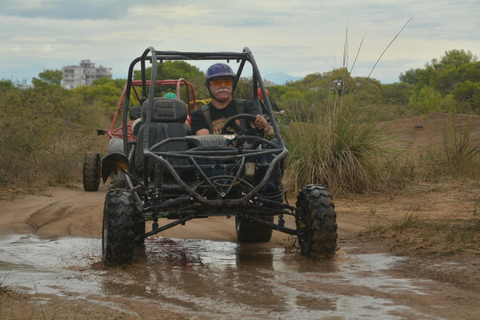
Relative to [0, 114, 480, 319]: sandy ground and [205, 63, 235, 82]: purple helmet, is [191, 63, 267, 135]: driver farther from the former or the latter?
[0, 114, 480, 319]: sandy ground

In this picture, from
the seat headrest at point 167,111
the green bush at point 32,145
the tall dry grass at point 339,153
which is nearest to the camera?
the seat headrest at point 167,111

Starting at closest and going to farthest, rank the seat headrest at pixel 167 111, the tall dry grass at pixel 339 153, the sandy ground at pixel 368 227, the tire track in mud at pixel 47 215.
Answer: the sandy ground at pixel 368 227
the seat headrest at pixel 167 111
the tire track in mud at pixel 47 215
the tall dry grass at pixel 339 153

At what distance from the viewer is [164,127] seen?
21.6 feet

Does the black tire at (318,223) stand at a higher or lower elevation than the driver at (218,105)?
lower

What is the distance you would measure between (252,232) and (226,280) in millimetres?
2111

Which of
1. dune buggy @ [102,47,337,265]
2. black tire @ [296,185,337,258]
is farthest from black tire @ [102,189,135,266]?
black tire @ [296,185,337,258]

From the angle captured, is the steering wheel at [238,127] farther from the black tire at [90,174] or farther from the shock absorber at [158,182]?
the black tire at [90,174]

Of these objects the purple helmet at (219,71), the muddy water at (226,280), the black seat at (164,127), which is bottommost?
the muddy water at (226,280)

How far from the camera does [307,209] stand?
19.6ft

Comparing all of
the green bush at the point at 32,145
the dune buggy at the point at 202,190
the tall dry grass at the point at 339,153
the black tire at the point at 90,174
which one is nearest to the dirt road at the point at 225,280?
the dune buggy at the point at 202,190

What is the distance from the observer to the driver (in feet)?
23.2

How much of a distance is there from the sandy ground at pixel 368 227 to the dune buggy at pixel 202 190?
2.71 ft

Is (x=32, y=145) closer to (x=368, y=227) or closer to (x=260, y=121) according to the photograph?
(x=368, y=227)

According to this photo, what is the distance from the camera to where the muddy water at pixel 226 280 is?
4316 mm
